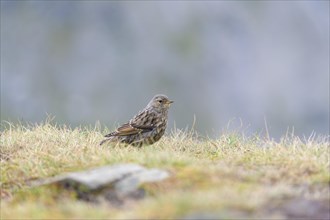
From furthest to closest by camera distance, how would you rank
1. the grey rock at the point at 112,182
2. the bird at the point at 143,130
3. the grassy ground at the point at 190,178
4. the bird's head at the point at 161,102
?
the bird's head at the point at 161,102 → the bird at the point at 143,130 → the grey rock at the point at 112,182 → the grassy ground at the point at 190,178

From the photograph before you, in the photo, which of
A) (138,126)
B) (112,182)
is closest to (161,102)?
(138,126)

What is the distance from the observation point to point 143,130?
44.0 feet

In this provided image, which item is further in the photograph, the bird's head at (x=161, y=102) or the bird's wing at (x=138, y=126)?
the bird's head at (x=161, y=102)

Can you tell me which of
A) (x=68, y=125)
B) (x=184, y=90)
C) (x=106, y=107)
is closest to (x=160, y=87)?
(x=184, y=90)

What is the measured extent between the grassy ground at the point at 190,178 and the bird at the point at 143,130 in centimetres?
43

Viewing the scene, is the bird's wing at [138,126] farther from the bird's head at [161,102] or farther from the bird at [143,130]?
the bird's head at [161,102]

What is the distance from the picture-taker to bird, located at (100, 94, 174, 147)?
13.4 m

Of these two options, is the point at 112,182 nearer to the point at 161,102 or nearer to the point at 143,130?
the point at 143,130

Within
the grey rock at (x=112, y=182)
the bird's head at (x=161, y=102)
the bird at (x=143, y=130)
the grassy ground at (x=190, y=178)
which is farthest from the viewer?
the bird's head at (x=161, y=102)

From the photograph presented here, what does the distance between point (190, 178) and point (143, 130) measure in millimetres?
3301

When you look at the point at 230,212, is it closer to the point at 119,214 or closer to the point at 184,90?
the point at 119,214

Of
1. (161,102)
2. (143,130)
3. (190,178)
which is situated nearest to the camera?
(190,178)

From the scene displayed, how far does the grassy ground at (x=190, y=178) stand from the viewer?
29.7 ft

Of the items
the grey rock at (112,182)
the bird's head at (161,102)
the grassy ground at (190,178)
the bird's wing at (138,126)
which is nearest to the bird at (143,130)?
the bird's wing at (138,126)
